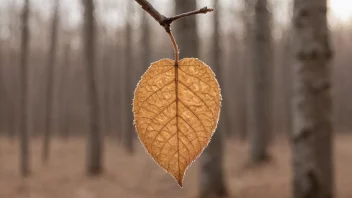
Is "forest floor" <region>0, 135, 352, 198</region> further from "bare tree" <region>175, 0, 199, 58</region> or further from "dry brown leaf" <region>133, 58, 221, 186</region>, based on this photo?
"dry brown leaf" <region>133, 58, 221, 186</region>

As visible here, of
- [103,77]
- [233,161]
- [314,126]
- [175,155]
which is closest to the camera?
[175,155]

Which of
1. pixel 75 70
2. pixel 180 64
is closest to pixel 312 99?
pixel 180 64

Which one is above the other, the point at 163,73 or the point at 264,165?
the point at 163,73

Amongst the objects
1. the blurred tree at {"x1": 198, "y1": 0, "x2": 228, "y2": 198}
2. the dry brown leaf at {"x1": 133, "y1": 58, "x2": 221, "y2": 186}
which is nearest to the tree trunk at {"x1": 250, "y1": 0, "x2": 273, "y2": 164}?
the blurred tree at {"x1": 198, "y1": 0, "x2": 228, "y2": 198}

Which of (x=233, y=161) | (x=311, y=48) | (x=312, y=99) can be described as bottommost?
(x=233, y=161)

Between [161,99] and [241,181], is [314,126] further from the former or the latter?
[241,181]

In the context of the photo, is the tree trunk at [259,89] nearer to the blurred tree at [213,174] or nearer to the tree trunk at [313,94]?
the blurred tree at [213,174]

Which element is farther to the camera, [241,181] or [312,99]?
[241,181]
